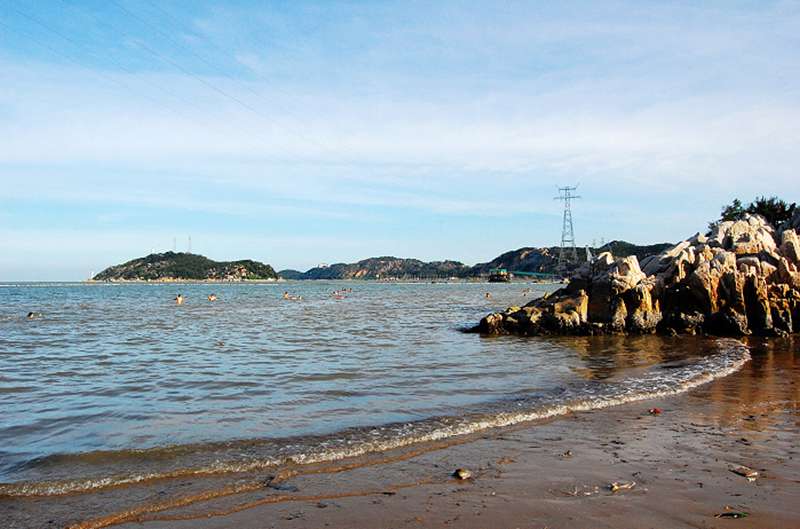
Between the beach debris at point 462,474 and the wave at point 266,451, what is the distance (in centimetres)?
151

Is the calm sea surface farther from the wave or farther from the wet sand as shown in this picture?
the wet sand

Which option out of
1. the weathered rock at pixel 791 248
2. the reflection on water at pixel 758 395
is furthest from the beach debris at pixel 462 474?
the weathered rock at pixel 791 248

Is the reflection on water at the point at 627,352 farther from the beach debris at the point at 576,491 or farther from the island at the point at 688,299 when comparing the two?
the beach debris at the point at 576,491

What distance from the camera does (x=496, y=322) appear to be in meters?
27.6

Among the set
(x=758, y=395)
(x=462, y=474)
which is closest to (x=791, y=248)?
(x=758, y=395)

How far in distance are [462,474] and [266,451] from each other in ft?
9.64

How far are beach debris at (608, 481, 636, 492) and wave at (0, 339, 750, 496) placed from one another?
2.93 m

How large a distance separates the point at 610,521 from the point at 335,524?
2710 millimetres

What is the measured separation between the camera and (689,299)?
26.5 m

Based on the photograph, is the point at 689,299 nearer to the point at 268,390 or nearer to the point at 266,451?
the point at 268,390

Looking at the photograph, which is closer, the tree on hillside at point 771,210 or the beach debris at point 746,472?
the beach debris at point 746,472

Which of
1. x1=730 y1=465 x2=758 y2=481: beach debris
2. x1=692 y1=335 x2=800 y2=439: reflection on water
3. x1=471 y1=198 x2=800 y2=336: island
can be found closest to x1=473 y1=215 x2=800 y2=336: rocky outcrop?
x1=471 y1=198 x2=800 y2=336: island

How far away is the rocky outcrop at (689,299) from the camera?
2506 cm

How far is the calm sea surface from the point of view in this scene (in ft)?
27.8
